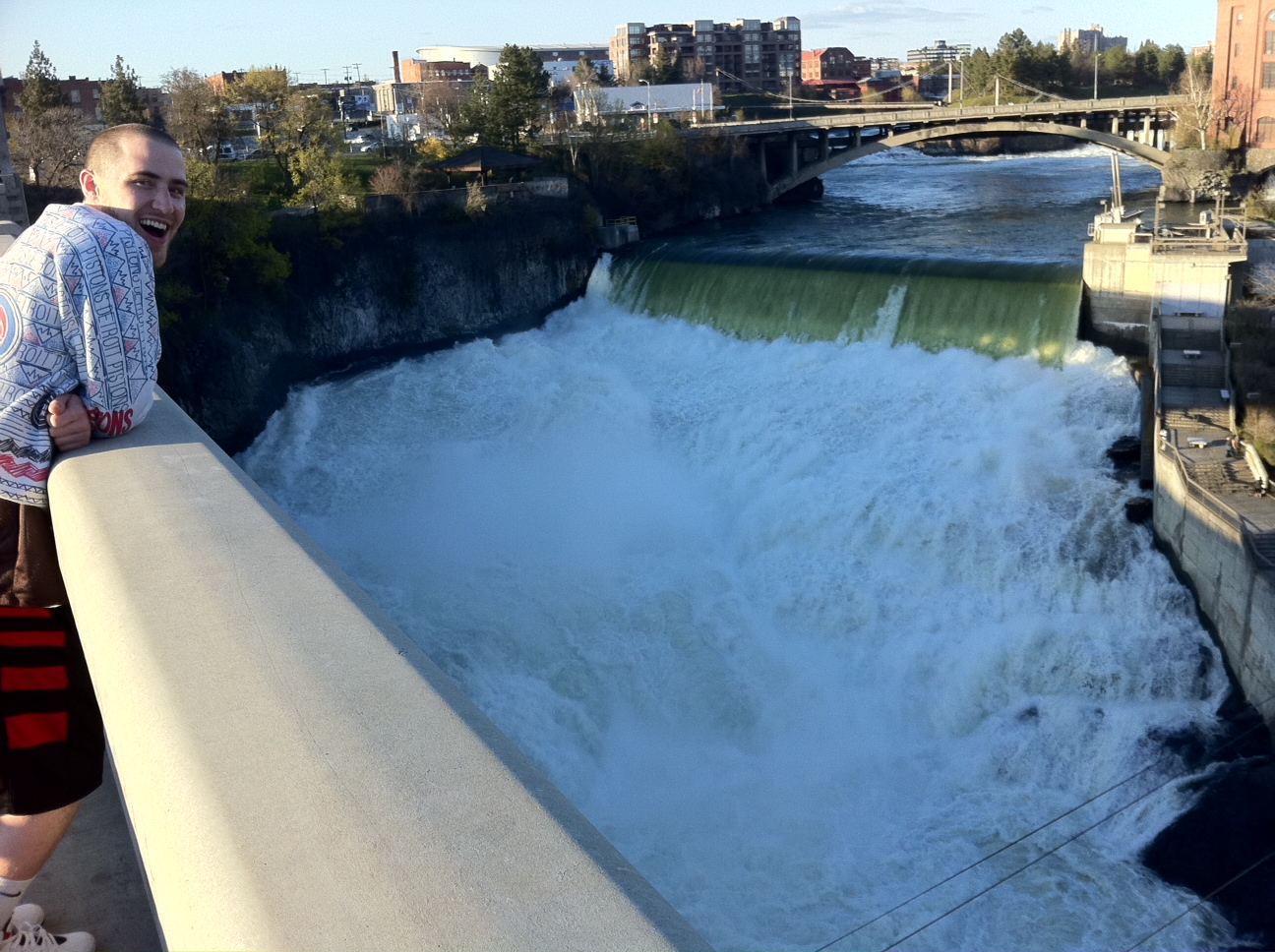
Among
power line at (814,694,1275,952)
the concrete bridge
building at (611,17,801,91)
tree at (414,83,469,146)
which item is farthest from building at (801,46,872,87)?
power line at (814,694,1275,952)

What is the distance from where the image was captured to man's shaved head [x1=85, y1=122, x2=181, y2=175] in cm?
300

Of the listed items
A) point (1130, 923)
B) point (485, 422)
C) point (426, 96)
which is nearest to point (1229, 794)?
point (1130, 923)

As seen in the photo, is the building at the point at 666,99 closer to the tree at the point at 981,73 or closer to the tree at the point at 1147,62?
the tree at the point at 981,73

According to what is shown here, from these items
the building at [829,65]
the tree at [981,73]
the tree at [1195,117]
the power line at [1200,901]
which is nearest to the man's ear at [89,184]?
the power line at [1200,901]

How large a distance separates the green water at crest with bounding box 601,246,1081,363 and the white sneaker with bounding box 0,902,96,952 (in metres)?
18.0

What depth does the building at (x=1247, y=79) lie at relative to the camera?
127ft

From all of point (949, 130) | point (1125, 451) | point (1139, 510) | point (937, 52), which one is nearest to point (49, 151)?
point (1125, 451)

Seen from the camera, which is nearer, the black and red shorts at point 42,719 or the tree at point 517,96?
the black and red shorts at point 42,719

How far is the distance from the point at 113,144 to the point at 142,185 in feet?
0.43

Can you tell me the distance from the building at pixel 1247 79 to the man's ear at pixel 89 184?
42312mm

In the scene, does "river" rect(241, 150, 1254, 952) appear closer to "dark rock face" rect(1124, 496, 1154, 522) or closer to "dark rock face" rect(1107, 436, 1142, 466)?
"dark rock face" rect(1124, 496, 1154, 522)

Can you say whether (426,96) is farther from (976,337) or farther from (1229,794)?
(1229,794)

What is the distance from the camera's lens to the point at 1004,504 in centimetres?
1603

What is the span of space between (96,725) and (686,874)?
8607mm
